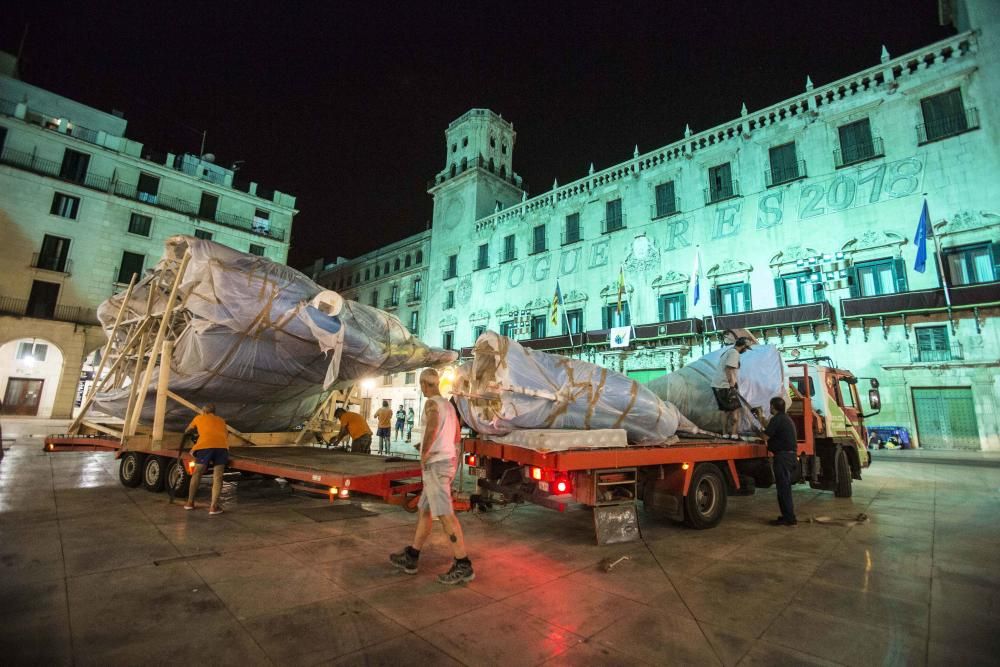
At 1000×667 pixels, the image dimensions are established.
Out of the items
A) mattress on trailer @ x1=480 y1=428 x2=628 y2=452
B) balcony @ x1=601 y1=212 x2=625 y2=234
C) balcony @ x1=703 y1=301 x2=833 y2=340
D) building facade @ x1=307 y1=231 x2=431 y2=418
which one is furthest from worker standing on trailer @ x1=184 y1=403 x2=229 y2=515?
building facade @ x1=307 y1=231 x2=431 y2=418

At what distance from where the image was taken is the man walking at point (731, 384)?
7758 mm

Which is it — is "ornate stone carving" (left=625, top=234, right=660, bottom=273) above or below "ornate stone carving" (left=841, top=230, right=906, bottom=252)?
above

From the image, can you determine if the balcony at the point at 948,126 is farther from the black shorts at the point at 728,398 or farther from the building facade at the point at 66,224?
the building facade at the point at 66,224

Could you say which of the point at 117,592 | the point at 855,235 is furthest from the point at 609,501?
the point at 855,235

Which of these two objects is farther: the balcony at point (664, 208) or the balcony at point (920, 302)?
the balcony at point (664, 208)

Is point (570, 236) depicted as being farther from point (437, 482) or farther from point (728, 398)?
point (437, 482)

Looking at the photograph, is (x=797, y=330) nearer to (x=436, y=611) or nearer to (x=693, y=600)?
(x=693, y=600)

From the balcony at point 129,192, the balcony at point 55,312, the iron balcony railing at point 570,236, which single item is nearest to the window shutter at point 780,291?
the iron balcony railing at point 570,236

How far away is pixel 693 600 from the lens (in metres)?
3.99

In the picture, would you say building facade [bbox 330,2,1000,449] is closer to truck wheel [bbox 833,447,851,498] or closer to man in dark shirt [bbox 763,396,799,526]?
truck wheel [bbox 833,447,851,498]

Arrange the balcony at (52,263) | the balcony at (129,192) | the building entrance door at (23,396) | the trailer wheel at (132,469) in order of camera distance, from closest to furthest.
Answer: the trailer wheel at (132,469), the building entrance door at (23,396), the balcony at (52,263), the balcony at (129,192)

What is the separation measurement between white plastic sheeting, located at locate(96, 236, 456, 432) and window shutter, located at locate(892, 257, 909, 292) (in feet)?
62.4

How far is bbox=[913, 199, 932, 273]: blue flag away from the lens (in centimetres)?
1570

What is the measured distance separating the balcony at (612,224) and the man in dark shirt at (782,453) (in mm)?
19769
